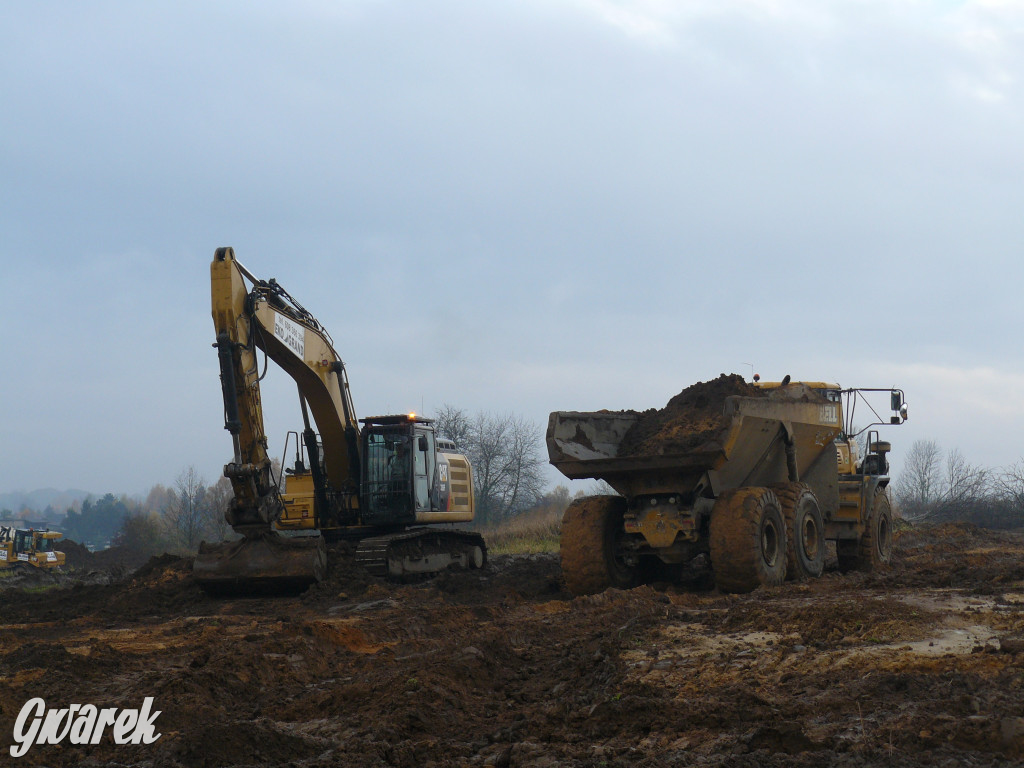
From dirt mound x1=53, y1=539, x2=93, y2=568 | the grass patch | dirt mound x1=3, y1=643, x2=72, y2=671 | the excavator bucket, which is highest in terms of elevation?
the excavator bucket

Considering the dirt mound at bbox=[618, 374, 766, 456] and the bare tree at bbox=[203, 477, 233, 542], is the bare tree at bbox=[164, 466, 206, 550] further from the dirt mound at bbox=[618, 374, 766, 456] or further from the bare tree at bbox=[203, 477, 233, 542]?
the dirt mound at bbox=[618, 374, 766, 456]

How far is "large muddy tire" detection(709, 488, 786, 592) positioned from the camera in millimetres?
10578

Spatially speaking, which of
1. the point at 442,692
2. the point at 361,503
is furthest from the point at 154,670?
the point at 361,503

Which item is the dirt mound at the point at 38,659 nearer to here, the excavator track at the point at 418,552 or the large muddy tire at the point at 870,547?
the excavator track at the point at 418,552

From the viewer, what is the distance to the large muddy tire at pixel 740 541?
1058cm

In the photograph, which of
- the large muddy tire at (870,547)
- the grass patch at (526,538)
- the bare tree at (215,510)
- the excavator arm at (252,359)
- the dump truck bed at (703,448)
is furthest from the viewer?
the bare tree at (215,510)

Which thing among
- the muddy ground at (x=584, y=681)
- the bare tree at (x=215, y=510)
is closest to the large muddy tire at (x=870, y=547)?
the muddy ground at (x=584, y=681)

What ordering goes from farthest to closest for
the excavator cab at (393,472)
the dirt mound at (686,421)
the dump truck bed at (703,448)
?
the excavator cab at (393,472) < the dirt mound at (686,421) < the dump truck bed at (703,448)

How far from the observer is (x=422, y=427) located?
1625 cm

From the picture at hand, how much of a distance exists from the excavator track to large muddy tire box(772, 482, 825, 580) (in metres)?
5.77

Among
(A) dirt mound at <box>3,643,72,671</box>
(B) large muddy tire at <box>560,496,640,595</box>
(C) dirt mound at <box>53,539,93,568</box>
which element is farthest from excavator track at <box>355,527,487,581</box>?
(C) dirt mound at <box>53,539,93,568</box>

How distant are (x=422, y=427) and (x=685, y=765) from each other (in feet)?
39.7

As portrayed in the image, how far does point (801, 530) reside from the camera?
11922 mm

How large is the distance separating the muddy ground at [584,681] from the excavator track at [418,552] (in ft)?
9.46
